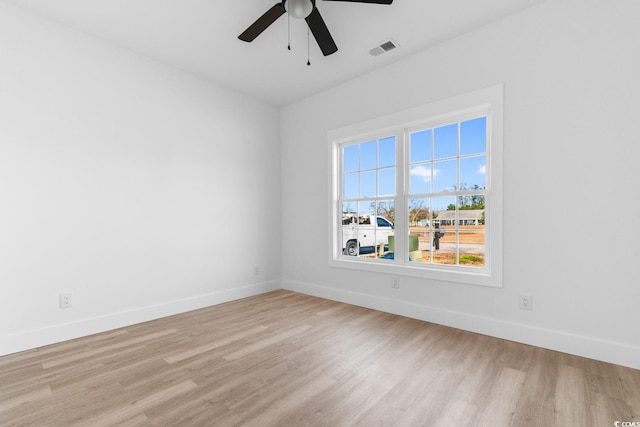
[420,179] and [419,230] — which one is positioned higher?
[420,179]

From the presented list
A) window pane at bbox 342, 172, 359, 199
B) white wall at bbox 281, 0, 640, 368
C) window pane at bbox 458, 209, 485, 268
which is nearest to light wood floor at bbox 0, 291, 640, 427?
white wall at bbox 281, 0, 640, 368

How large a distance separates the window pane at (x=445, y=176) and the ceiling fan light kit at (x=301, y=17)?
1666 mm

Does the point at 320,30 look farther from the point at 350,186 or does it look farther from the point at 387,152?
the point at 350,186

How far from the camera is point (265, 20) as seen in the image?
91.0 inches

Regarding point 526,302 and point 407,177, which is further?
point 407,177

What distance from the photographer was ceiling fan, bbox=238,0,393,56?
2.07 metres

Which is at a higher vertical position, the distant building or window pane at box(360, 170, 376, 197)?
window pane at box(360, 170, 376, 197)

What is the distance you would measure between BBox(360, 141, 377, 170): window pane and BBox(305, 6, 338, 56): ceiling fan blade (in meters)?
1.48

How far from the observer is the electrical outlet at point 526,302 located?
255cm

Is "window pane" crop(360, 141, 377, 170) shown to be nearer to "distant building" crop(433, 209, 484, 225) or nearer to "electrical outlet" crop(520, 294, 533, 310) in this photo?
"distant building" crop(433, 209, 484, 225)

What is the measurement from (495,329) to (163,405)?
2.72 meters

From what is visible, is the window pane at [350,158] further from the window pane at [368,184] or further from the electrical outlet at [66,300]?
the electrical outlet at [66,300]

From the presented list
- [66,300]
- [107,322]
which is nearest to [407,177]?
[107,322]

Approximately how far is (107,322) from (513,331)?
388cm
